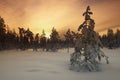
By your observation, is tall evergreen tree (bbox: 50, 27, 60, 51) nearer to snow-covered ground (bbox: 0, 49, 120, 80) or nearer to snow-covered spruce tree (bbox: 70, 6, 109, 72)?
snow-covered ground (bbox: 0, 49, 120, 80)

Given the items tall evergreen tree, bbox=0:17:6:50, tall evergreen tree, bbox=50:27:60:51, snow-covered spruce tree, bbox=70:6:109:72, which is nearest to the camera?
snow-covered spruce tree, bbox=70:6:109:72

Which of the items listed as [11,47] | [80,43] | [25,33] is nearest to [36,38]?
[25,33]

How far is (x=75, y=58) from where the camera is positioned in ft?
123

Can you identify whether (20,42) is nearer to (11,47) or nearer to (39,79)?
(11,47)

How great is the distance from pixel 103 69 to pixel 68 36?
249ft

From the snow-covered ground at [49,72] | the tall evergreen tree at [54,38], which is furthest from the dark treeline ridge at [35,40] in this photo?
the snow-covered ground at [49,72]

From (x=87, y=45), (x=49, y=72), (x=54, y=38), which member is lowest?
(x=49, y=72)

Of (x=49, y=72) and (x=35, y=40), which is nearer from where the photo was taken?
(x=49, y=72)

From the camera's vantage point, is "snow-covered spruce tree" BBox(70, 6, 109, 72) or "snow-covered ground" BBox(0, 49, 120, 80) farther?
"snow-covered spruce tree" BBox(70, 6, 109, 72)

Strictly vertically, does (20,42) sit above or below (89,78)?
above

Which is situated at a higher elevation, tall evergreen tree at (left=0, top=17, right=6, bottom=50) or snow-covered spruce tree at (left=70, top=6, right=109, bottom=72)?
tall evergreen tree at (left=0, top=17, right=6, bottom=50)

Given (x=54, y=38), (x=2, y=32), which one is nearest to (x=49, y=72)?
(x=2, y=32)

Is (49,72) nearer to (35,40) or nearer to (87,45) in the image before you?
(87,45)

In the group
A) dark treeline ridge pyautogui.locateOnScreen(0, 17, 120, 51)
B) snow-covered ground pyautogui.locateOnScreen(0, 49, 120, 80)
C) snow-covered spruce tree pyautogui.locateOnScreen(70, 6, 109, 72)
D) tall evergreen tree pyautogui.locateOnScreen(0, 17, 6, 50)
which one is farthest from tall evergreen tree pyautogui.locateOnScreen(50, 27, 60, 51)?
snow-covered spruce tree pyautogui.locateOnScreen(70, 6, 109, 72)
